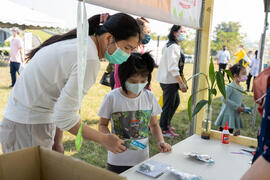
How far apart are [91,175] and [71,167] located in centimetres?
8

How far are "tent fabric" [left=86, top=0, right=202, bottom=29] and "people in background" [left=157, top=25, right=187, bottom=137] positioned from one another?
1094 millimetres

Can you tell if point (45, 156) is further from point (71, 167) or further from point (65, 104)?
point (65, 104)

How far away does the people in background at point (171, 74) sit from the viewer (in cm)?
303

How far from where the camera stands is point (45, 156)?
2.50 ft

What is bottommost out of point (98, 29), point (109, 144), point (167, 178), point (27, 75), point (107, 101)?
point (167, 178)

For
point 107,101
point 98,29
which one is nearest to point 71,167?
point 98,29

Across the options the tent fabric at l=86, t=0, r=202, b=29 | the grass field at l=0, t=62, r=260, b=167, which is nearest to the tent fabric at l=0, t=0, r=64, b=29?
the grass field at l=0, t=62, r=260, b=167

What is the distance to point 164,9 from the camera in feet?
4.77

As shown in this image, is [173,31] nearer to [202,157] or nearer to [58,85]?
[202,157]

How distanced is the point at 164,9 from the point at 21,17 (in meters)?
4.21

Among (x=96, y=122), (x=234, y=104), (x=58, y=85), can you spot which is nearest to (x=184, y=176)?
(x=58, y=85)

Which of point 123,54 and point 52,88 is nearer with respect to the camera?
point 52,88

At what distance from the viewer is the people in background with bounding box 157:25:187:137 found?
3.03 metres

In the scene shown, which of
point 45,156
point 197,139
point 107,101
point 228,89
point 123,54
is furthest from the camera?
point 228,89
